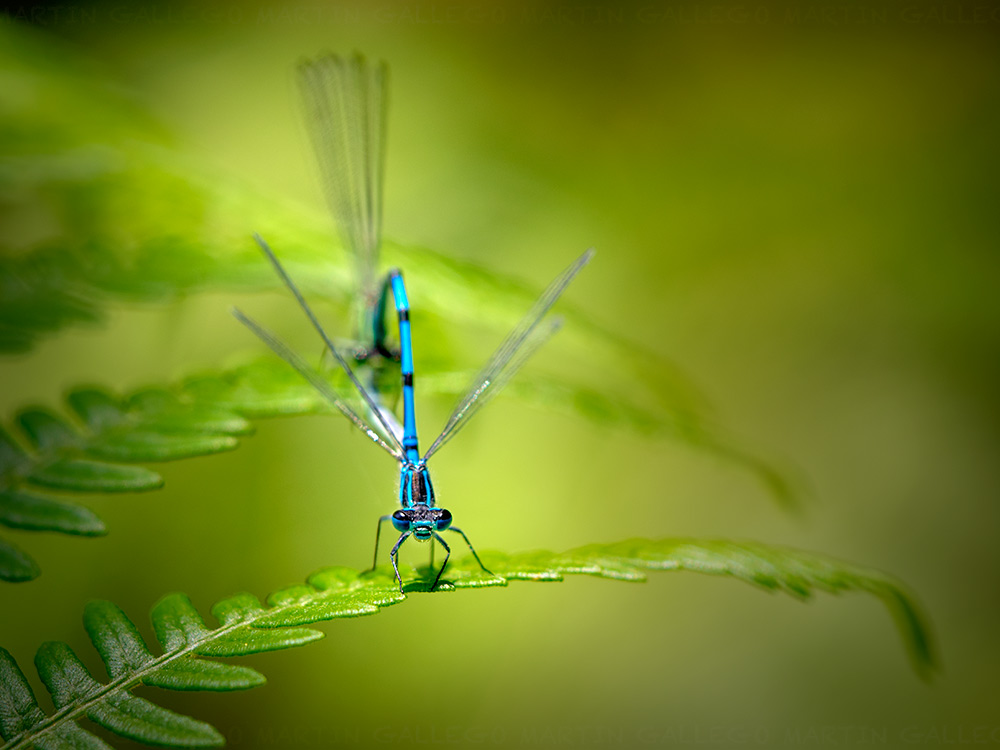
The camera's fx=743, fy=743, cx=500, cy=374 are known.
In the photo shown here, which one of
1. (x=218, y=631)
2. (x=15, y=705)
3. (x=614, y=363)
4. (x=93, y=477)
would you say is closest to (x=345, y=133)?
(x=614, y=363)

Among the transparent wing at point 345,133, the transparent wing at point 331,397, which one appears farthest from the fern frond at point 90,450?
the transparent wing at point 345,133

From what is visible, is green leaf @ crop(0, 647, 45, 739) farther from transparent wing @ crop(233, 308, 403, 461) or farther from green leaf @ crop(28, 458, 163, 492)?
transparent wing @ crop(233, 308, 403, 461)

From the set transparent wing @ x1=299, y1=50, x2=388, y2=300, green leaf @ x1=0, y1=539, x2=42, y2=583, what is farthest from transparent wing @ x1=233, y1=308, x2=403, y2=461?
transparent wing @ x1=299, y1=50, x2=388, y2=300

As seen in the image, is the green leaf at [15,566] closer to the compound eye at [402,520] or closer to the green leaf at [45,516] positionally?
the green leaf at [45,516]

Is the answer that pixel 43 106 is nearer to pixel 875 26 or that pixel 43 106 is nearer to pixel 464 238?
pixel 464 238

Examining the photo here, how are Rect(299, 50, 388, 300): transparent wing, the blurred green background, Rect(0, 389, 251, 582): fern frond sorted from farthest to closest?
the blurred green background → Rect(299, 50, 388, 300): transparent wing → Rect(0, 389, 251, 582): fern frond

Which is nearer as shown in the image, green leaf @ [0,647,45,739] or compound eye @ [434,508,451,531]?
green leaf @ [0,647,45,739]
